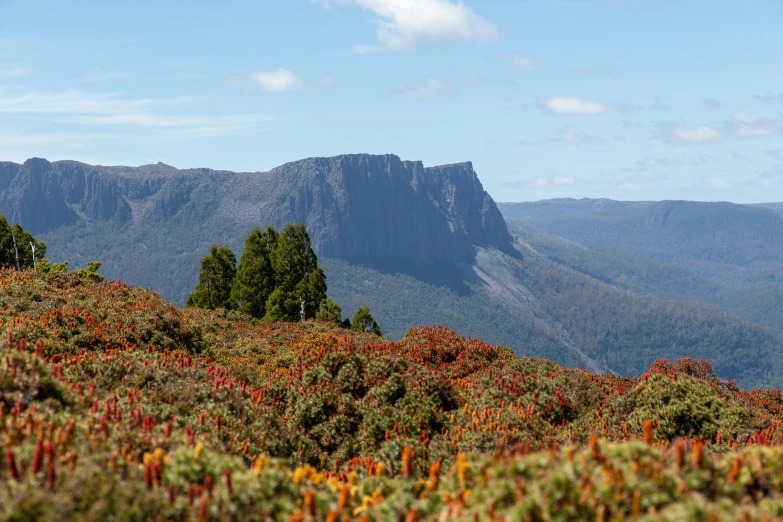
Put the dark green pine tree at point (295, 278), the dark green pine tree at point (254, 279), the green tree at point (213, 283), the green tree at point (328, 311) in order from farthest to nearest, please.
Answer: the green tree at point (213, 283) → the dark green pine tree at point (254, 279) → the dark green pine tree at point (295, 278) → the green tree at point (328, 311)

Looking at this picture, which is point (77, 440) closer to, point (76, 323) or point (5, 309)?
Answer: point (76, 323)

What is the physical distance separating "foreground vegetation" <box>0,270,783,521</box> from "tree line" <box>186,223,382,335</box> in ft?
86.0

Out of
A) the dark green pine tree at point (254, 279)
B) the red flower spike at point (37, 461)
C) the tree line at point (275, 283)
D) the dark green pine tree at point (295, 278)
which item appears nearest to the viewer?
the red flower spike at point (37, 461)

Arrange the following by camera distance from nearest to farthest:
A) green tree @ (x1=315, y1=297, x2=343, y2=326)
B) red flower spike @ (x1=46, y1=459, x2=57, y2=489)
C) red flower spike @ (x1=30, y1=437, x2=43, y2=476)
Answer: red flower spike @ (x1=46, y1=459, x2=57, y2=489) < red flower spike @ (x1=30, y1=437, x2=43, y2=476) < green tree @ (x1=315, y1=297, x2=343, y2=326)

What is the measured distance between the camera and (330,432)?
453 inches

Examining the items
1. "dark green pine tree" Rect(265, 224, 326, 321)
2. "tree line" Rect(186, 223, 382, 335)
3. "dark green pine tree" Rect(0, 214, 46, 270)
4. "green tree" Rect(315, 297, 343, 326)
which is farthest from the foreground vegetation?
"dark green pine tree" Rect(0, 214, 46, 270)

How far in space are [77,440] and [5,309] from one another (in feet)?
38.1

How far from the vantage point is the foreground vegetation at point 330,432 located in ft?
15.4

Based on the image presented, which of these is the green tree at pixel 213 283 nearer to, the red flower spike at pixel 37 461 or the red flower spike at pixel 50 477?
the red flower spike at pixel 37 461

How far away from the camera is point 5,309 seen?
600 inches

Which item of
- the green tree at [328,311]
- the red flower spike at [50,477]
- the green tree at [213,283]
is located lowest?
the green tree at [328,311]

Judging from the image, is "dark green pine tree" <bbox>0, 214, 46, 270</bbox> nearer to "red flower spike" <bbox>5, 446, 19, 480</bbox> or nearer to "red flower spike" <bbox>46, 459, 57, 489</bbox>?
"red flower spike" <bbox>5, 446, 19, 480</bbox>

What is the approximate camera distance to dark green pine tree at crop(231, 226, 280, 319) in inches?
1937

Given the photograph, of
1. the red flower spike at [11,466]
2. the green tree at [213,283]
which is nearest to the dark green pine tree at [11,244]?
the green tree at [213,283]
